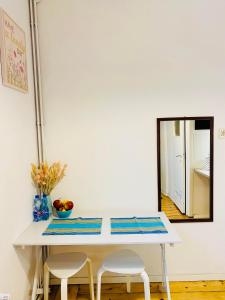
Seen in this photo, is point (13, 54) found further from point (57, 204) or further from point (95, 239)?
point (95, 239)

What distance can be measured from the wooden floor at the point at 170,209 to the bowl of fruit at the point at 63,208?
82 cm

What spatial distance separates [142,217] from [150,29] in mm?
1600

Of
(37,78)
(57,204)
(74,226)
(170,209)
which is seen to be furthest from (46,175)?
(170,209)

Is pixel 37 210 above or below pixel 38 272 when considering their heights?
above

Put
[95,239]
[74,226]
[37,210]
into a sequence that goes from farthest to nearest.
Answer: [37,210]
[74,226]
[95,239]

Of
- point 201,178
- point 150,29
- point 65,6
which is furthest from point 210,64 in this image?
Answer: point 65,6

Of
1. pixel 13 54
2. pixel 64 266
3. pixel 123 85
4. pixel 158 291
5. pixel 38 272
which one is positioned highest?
pixel 13 54

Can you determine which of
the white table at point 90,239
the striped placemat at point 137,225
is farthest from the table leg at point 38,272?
the striped placemat at point 137,225

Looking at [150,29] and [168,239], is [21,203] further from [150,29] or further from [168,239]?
[150,29]

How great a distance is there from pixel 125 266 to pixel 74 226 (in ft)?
1.56

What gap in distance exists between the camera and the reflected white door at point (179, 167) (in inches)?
91.4

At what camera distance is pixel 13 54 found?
5.91 feet

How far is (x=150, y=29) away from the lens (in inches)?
88.7

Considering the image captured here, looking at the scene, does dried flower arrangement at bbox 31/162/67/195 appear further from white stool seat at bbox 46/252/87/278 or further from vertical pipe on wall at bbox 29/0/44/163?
white stool seat at bbox 46/252/87/278
